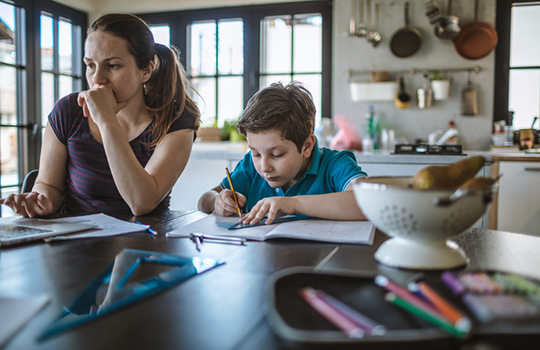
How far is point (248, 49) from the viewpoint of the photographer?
11.6 feet

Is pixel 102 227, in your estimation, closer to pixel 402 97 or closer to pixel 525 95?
pixel 402 97

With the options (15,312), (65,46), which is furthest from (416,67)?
(15,312)

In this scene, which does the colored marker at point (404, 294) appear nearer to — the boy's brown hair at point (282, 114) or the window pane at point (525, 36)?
the boy's brown hair at point (282, 114)

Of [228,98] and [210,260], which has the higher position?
[228,98]

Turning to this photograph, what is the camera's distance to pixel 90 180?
55.2 inches

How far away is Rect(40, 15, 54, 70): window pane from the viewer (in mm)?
3361

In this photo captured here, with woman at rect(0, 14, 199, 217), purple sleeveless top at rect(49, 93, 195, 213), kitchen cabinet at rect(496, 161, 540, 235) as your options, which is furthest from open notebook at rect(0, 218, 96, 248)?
kitchen cabinet at rect(496, 161, 540, 235)

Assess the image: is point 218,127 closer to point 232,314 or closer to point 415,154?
point 415,154

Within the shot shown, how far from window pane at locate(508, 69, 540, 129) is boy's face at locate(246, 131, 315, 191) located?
2497 mm

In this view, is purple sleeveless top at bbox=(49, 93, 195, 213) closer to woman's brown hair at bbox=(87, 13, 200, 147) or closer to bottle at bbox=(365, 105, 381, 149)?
woman's brown hair at bbox=(87, 13, 200, 147)

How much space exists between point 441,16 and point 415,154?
3.32 ft

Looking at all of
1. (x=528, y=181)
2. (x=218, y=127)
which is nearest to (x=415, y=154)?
(x=528, y=181)

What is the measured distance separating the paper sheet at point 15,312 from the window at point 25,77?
306 cm

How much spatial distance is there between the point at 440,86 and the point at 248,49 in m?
1.51
